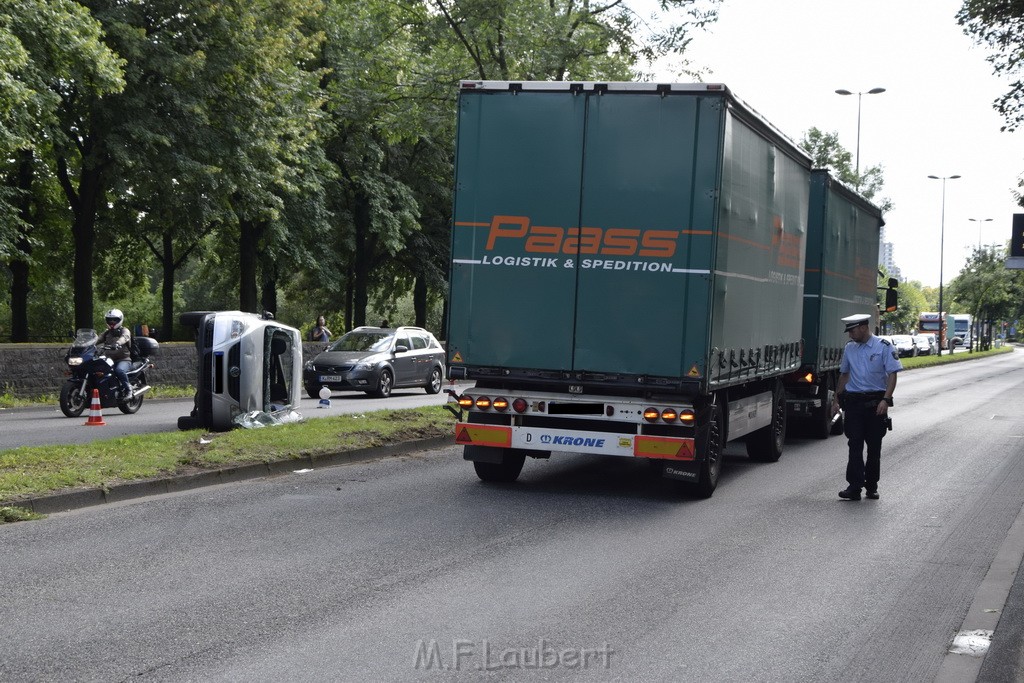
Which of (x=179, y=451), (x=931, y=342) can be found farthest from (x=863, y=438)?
(x=931, y=342)

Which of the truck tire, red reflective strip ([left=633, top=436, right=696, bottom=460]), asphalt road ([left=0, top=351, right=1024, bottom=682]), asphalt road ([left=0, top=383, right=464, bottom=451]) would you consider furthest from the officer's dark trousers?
asphalt road ([left=0, top=383, right=464, bottom=451])

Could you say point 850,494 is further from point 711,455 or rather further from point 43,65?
point 43,65

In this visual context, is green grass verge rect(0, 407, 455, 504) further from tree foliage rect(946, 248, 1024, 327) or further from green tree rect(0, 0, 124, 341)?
tree foliage rect(946, 248, 1024, 327)

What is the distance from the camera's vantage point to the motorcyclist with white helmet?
17812mm

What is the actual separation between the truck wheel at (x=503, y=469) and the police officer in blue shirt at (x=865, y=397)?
3.12 metres

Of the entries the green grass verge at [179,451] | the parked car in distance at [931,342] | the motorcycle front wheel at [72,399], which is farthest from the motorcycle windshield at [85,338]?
the parked car in distance at [931,342]

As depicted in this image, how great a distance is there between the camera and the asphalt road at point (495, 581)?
5238mm

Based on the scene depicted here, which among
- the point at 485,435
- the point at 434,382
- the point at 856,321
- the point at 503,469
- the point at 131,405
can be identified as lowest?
the point at 434,382

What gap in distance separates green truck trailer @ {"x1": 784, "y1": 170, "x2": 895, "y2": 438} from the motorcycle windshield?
10.5 m

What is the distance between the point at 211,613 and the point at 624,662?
217 centimetres

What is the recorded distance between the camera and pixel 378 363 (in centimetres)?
2578

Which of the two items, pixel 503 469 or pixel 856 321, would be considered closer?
pixel 856 321

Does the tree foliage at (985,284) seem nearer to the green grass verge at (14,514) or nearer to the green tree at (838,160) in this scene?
the green tree at (838,160)

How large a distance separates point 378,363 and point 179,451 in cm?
1433
